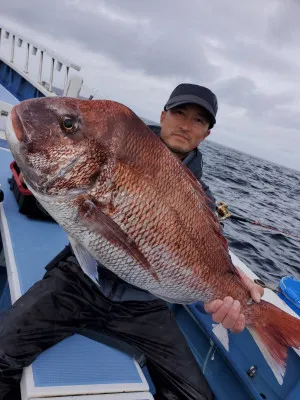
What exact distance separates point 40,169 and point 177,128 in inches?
51.9

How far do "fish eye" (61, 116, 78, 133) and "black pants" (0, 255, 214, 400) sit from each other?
4.00 feet

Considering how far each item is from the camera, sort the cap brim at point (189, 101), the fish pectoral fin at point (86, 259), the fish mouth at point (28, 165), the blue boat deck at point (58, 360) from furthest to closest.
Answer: the cap brim at point (189, 101) → the blue boat deck at point (58, 360) → the fish pectoral fin at point (86, 259) → the fish mouth at point (28, 165)

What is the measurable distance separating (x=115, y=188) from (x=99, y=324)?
1.21 m

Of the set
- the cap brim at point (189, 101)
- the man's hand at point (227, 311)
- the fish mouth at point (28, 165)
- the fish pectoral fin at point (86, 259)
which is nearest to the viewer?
the fish mouth at point (28, 165)

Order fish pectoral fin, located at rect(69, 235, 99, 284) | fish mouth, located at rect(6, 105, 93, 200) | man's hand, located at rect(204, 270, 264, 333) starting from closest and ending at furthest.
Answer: fish mouth, located at rect(6, 105, 93, 200), fish pectoral fin, located at rect(69, 235, 99, 284), man's hand, located at rect(204, 270, 264, 333)

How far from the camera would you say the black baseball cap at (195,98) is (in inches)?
98.4

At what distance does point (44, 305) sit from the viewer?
2.23 meters

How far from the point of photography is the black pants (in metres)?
2.15

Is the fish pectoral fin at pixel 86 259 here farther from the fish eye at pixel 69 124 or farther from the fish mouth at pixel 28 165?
the fish eye at pixel 69 124

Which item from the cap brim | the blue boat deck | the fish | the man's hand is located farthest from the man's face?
the blue boat deck

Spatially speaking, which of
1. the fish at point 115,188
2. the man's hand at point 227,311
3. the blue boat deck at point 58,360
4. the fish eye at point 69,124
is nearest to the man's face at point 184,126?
the fish at point 115,188

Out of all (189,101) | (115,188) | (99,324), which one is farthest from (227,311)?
(189,101)

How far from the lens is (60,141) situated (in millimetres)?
1623

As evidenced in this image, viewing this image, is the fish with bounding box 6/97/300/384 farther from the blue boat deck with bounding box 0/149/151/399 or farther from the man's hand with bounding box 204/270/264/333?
the blue boat deck with bounding box 0/149/151/399
